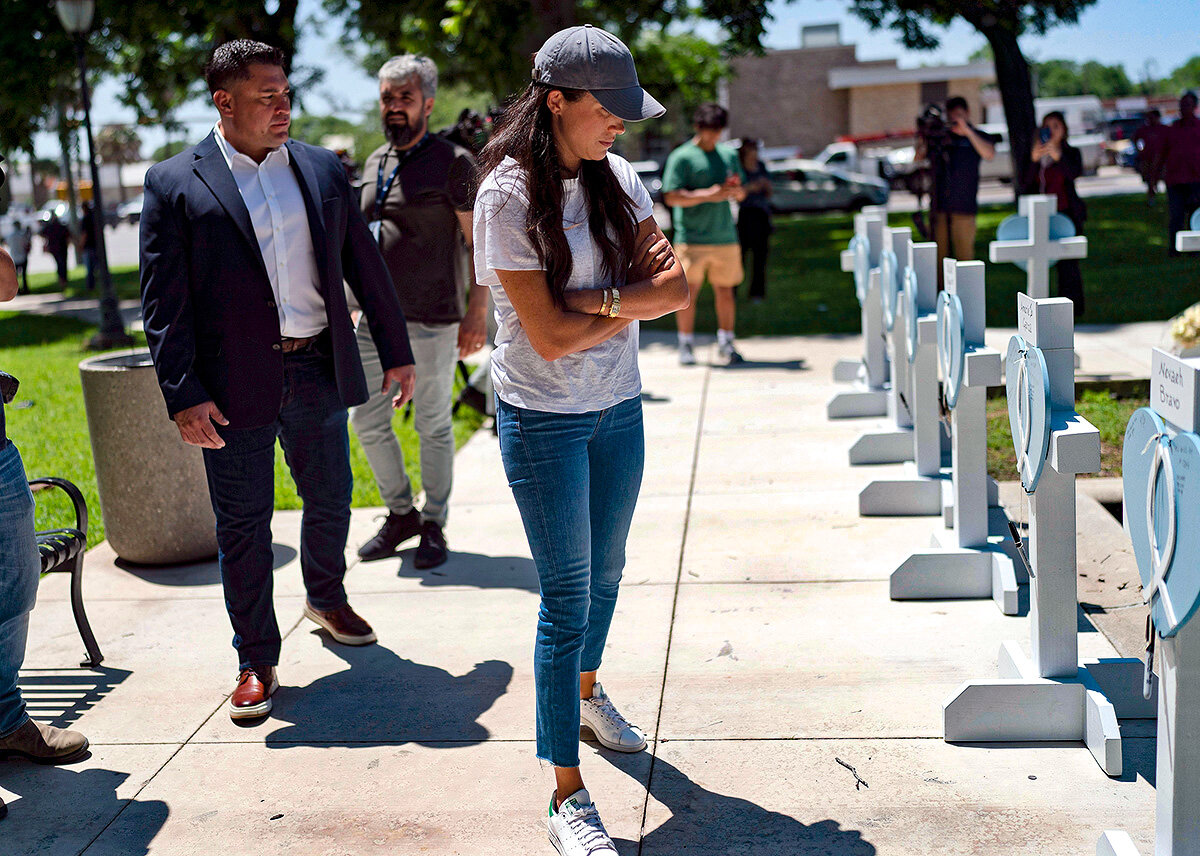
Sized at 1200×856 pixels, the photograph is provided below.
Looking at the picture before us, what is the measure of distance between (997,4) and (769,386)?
39.8 feet

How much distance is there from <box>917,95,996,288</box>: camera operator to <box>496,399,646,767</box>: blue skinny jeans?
8.40 m

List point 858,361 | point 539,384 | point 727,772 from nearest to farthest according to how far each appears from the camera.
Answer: point 539,384, point 727,772, point 858,361

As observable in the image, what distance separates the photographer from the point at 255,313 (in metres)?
3.83

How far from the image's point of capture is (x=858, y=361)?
8.59m

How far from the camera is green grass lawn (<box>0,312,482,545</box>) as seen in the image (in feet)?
22.3

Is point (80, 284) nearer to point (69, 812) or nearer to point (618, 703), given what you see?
point (69, 812)

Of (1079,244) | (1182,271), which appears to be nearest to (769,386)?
(1079,244)

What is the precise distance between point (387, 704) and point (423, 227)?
2.17 metres

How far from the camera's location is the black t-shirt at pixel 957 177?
10898mm

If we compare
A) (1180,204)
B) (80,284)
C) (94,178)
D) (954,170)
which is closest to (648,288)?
(954,170)

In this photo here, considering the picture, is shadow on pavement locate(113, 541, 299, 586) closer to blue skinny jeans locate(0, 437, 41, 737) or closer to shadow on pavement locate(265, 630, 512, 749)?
shadow on pavement locate(265, 630, 512, 749)

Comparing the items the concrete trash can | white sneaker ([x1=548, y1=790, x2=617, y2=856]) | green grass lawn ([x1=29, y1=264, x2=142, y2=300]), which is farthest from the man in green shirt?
green grass lawn ([x1=29, y1=264, x2=142, y2=300])

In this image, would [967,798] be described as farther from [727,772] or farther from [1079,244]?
[1079,244]

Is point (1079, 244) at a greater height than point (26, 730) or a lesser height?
greater
